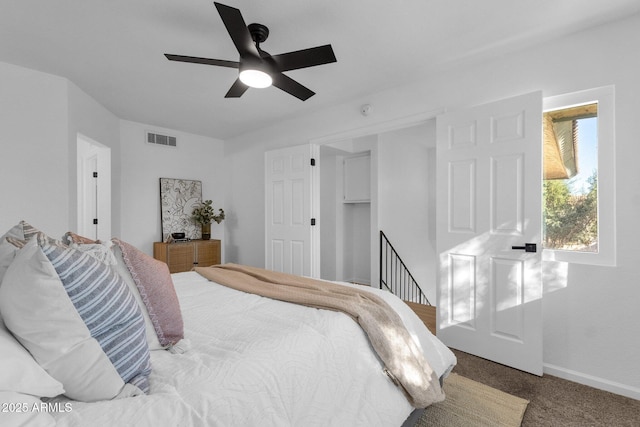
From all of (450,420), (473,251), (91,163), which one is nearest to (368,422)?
(450,420)

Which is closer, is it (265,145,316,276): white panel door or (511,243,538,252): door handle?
(511,243,538,252): door handle

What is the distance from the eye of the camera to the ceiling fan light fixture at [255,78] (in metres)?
2.00

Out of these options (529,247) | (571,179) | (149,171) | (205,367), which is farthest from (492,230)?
(149,171)

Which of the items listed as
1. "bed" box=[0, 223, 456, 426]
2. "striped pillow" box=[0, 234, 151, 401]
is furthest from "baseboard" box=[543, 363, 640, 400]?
"striped pillow" box=[0, 234, 151, 401]

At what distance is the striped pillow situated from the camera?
729mm

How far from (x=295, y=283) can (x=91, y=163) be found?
3748 millimetres

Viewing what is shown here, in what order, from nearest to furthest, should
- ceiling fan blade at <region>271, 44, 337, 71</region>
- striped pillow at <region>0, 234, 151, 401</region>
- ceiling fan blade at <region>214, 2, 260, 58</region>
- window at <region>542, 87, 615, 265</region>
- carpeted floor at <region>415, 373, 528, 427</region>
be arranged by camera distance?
striped pillow at <region>0, 234, 151, 401</region> → ceiling fan blade at <region>214, 2, 260, 58</region> → carpeted floor at <region>415, 373, 528, 427</region> → ceiling fan blade at <region>271, 44, 337, 71</region> → window at <region>542, 87, 615, 265</region>

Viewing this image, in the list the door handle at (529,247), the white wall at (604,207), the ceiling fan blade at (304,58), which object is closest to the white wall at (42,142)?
the ceiling fan blade at (304,58)

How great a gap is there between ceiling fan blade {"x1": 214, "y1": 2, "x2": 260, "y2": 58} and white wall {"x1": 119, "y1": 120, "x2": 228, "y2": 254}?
319 cm

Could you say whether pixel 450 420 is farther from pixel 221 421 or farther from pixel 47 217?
pixel 47 217

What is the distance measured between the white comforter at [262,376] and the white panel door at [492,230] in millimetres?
1070

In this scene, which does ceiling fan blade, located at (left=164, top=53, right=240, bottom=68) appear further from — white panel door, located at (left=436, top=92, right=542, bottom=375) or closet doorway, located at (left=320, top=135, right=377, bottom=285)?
closet doorway, located at (left=320, top=135, right=377, bottom=285)

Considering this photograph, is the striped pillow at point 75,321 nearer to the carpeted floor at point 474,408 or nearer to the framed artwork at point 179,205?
the carpeted floor at point 474,408

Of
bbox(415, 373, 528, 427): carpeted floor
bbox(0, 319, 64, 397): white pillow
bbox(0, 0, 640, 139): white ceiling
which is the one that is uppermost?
bbox(0, 0, 640, 139): white ceiling
